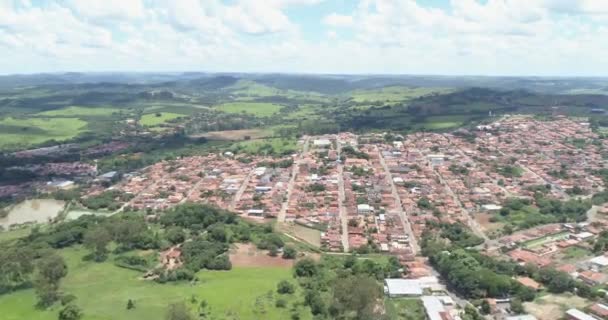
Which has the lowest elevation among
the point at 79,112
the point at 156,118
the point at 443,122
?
the point at 156,118

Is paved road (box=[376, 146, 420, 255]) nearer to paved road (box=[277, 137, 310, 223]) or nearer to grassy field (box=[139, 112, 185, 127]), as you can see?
paved road (box=[277, 137, 310, 223])

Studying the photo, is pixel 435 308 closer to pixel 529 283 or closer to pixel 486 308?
pixel 486 308

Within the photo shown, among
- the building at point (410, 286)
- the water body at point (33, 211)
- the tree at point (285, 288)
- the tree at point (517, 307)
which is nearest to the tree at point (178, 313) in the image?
the tree at point (285, 288)

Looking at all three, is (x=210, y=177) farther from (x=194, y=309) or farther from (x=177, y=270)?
(x=194, y=309)

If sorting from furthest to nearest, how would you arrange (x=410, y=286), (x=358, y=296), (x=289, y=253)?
1. (x=289, y=253)
2. (x=410, y=286)
3. (x=358, y=296)

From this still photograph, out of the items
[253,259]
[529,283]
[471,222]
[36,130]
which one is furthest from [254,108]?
[529,283]

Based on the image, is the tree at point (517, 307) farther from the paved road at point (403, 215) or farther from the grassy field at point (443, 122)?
the grassy field at point (443, 122)
